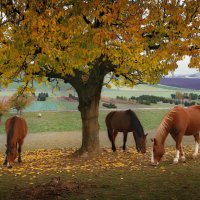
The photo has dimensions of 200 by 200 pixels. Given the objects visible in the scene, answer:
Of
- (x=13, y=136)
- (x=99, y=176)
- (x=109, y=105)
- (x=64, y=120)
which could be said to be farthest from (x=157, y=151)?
(x=109, y=105)

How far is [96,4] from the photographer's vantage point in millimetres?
14023

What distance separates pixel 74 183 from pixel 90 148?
24.3 ft

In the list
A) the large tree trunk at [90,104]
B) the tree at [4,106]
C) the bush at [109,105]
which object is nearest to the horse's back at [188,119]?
the large tree trunk at [90,104]

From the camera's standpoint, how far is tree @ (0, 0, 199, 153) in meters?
14.2

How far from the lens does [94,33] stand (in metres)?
15.4

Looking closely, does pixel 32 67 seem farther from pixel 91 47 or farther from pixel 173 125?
pixel 173 125

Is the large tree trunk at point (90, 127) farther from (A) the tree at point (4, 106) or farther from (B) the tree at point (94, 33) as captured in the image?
(A) the tree at point (4, 106)

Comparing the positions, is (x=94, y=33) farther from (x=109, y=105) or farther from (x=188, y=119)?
(x=109, y=105)

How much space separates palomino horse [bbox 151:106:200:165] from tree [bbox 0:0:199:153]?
2.15 metres

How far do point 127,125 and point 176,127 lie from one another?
12.6 feet

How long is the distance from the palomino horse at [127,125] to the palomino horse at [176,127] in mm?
1986

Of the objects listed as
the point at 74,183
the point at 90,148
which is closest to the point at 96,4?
the point at 74,183

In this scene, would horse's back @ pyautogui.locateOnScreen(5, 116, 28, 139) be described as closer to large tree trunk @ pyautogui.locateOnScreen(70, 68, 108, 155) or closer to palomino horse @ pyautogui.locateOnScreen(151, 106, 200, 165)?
large tree trunk @ pyautogui.locateOnScreen(70, 68, 108, 155)

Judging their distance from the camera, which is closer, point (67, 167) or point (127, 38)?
point (127, 38)
